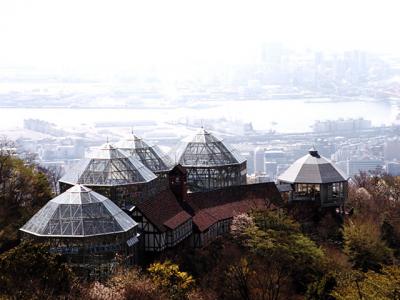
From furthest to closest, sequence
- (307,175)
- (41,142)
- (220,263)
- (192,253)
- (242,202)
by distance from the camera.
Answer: (41,142), (307,175), (242,202), (192,253), (220,263)

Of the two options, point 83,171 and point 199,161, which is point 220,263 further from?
point 199,161

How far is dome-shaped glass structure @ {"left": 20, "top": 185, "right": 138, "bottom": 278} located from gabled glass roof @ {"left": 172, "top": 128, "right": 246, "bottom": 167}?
17572 millimetres

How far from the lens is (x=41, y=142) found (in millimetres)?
171625

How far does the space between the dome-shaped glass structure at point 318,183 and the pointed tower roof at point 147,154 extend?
28.4 ft

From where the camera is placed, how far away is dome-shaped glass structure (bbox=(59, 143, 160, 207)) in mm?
42625

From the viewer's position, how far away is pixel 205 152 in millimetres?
55375

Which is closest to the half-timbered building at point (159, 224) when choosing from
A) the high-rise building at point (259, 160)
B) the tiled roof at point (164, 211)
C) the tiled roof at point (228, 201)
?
the tiled roof at point (164, 211)

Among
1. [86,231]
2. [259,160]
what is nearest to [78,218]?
[86,231]

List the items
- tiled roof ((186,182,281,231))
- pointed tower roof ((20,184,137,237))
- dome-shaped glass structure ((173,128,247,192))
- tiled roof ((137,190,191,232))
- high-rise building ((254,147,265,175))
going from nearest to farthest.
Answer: pointed tower roof ((20,184,137,237))
tiled roof ((137,190,191,232))
tiled roof ((186,182,281,231))
dome-shaped glass structure ((173,128,247,192))
high-rise building ((254,147,265,175))

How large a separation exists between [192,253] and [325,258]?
6.82m

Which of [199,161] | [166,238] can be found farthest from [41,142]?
[166,238]

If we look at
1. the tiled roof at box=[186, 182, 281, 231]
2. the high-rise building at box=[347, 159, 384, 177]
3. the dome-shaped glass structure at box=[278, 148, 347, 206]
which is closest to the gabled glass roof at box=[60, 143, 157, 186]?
the tiled roof at box=[186, 182, 281, 231]

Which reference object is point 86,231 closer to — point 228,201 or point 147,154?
point 228,201

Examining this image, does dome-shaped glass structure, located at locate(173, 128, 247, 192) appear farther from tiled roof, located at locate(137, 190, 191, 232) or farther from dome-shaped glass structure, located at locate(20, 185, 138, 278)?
dome-shaped glass structure, located at locate(20, 185, 138, 278)
